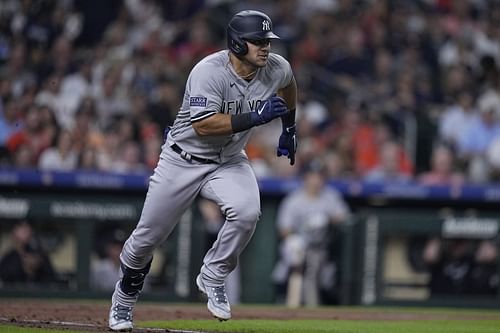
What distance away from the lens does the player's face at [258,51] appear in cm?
698

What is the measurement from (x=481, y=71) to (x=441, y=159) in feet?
7.53

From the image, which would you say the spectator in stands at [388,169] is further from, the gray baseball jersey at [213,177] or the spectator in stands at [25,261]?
the gray baseball jersey at [213,177]

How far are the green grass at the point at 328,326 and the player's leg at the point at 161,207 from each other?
79 centimetres

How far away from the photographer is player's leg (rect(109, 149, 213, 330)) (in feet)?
23.3

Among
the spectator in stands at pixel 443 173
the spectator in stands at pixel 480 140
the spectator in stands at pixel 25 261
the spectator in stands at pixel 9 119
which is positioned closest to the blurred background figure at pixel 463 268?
the spectator in stands at pixel 443 173

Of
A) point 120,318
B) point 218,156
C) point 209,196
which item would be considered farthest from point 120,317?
point 218,156

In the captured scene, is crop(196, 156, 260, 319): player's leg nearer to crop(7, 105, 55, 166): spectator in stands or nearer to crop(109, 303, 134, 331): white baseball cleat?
crop(109, 303, 134, 331): white baseball cleat

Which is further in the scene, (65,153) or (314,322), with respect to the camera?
(65,153)

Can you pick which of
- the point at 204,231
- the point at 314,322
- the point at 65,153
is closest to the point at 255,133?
the point at 204,231

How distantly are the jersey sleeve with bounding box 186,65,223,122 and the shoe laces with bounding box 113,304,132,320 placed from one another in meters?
1.40

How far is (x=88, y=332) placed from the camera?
23.7 ft

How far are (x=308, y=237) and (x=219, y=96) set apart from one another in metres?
6.05

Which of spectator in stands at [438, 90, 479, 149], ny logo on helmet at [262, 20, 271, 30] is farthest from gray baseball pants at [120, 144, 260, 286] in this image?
spectator in stands at [438, 90, 479, 149]

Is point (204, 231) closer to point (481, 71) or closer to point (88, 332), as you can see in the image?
point (481, 71)
